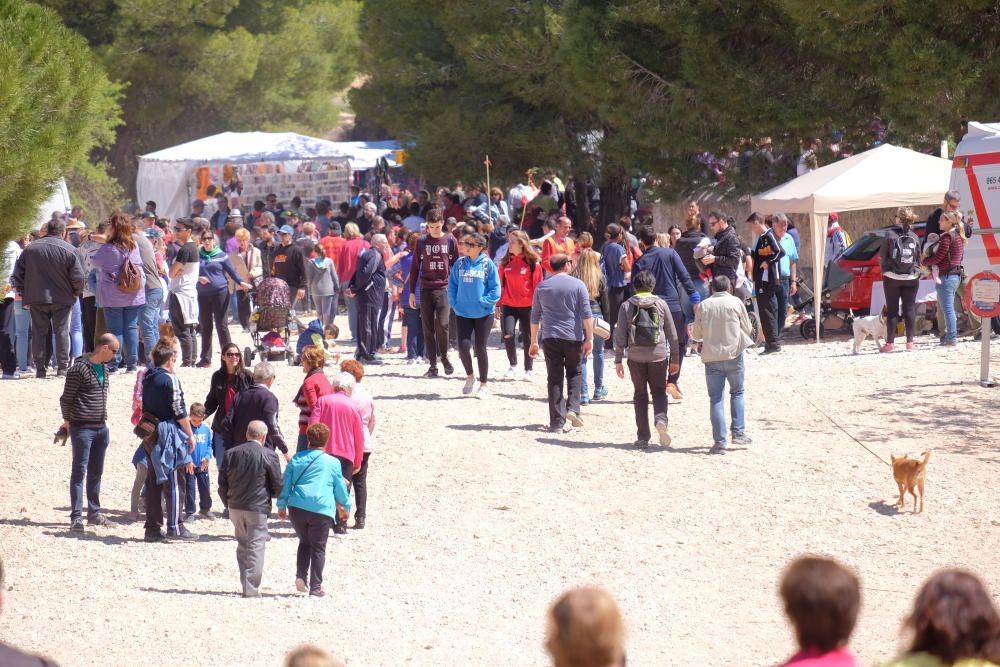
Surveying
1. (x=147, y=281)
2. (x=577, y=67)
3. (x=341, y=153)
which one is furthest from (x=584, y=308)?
(x=341, y=153)

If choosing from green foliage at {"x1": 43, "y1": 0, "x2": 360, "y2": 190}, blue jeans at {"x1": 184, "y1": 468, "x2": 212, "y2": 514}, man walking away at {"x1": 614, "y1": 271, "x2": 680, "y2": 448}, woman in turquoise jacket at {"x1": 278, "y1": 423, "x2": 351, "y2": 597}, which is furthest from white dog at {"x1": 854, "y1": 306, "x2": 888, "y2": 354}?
green foliage at {"x1": 43, "y1": 0, "x2": 360, "y2": 190}

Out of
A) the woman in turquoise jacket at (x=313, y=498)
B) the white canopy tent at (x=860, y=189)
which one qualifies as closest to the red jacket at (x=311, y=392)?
the woman in turquoise jacket at (x=313, y=498)

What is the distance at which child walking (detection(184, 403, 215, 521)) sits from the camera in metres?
9.88

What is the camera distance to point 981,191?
1298 centimetres

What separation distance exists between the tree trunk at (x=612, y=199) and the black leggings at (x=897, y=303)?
9.44 metres

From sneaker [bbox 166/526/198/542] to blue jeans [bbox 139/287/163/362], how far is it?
17.2 ft

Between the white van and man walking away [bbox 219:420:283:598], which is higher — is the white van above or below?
above

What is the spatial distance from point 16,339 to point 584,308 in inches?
287

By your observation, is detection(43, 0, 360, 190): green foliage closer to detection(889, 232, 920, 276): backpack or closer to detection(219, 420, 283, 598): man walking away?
detection(889, 232, 920, 276): backpack

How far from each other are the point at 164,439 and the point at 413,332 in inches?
260

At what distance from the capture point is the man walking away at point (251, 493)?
8234 mm

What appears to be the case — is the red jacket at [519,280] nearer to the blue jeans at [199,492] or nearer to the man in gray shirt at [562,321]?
the man in gray shirt at [562,321]

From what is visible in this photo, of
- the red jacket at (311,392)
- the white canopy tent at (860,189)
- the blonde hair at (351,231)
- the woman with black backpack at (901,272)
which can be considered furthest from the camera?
the blonde hair at (351,231)

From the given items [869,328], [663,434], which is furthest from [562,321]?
[869,328]
